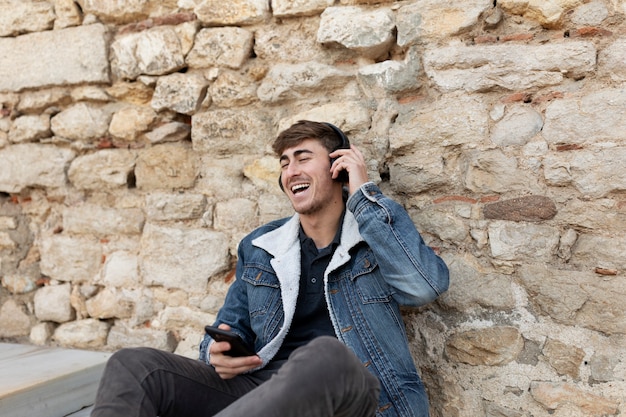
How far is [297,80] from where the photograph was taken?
9.22 feet

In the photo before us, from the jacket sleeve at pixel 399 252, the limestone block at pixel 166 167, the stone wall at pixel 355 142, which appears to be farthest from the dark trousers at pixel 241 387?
the limestone block at pixel 166 167


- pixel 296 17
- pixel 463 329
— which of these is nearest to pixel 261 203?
pixel 296 17

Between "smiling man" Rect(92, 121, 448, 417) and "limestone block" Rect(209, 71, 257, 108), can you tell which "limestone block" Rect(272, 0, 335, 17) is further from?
"smiling man" Rect(92, 121, 448, 417)

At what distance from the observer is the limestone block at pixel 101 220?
3152mm

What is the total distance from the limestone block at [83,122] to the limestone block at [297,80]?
949 mm

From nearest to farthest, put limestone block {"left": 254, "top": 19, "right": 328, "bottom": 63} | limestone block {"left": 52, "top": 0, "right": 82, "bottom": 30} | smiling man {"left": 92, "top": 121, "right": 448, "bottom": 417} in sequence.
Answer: smiling man {"left": 92, "top": 121, "right": 448, "bottom": 417} → limestone block {"left": 254, "top": 19, "right": 328, "bottom": 63} → limestone block {"left": 52, "top": 0, "right": 82, "bottom": 30}

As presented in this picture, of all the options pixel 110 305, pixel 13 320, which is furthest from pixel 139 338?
pixel 13 320

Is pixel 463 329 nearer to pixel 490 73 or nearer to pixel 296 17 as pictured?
pixel 490 73

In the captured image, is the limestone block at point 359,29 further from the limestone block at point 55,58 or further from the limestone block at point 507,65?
the limestone block at point 55,58

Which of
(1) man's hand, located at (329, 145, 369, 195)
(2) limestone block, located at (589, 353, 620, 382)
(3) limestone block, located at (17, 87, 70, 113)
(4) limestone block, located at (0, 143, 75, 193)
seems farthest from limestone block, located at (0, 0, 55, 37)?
(2) limestone block, located at (589, 353, 620, 382)

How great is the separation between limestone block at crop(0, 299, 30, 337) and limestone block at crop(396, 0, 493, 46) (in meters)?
2.58

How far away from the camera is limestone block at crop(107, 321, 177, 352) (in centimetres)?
304

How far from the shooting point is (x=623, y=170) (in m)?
2.18

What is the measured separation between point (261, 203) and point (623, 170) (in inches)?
62.8
